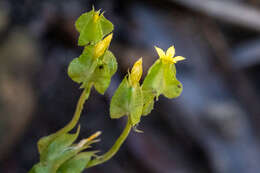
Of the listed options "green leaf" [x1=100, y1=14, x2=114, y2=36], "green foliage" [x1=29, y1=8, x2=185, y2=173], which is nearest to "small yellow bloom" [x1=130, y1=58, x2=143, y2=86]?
"green foliage" [x1=29, y1=8, x2=185, y2=173]

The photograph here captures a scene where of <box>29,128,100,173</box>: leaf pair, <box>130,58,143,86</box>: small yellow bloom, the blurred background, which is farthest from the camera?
the blurred background

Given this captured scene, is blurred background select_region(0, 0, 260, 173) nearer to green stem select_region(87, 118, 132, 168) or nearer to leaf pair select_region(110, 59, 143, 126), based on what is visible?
green stem select_region(87, 118, 132, 168)

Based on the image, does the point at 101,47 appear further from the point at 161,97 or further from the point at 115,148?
the point at 161,97

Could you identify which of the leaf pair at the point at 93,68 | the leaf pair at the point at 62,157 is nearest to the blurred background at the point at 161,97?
the leaf pair at the point at 62,157

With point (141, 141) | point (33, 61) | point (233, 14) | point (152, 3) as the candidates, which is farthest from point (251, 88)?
point (33, 61)

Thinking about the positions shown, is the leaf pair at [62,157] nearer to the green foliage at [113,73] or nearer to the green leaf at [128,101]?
the green foliage at [113,73]

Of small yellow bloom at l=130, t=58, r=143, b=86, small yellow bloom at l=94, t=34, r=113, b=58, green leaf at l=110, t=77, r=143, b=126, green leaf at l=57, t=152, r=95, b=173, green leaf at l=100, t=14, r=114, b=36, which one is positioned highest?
green leaf at l=100, t=14, r=114, b=36

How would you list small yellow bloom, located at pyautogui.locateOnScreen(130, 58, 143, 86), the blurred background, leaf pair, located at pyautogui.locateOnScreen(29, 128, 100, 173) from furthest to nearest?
the blurred background, leaf pair, located at pyautogui.locateOnScreen(29, 128, 100, 173), small yellow bloom, located at pyautogui.locateOnScreen(130, 58, 143, 86)

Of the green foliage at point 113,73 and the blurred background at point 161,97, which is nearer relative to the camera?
the green foliage at point 113,73
